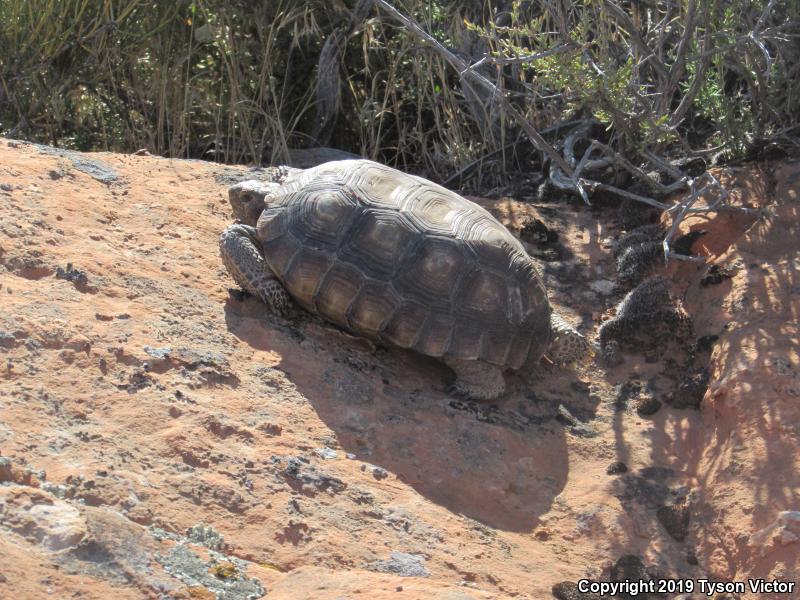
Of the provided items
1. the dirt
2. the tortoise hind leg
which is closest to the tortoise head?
the dirt

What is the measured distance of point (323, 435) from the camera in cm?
468

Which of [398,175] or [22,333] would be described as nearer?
[22,333]

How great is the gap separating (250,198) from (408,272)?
3.94ft

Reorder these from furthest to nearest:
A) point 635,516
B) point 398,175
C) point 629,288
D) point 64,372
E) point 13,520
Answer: point 629,288
point 398,175
point 635,516
point 64,372
point 13,520

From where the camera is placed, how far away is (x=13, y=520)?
3320 mm

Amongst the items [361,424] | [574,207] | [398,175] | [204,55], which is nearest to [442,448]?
[361,424]

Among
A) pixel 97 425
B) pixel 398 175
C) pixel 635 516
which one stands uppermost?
pixel 398 175

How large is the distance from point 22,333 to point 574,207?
432 cm

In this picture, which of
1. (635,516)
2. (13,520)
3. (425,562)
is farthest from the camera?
(635,516)

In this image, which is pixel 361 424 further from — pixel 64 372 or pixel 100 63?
pixel 100 63
